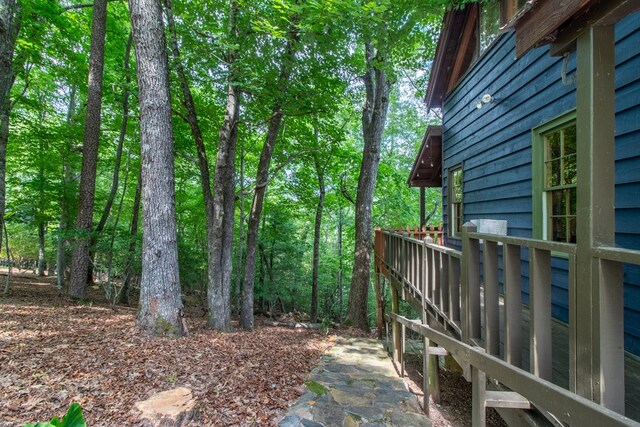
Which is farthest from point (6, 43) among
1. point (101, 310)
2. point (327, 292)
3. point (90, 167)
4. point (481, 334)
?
point (327, 292)

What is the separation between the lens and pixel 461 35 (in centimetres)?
700

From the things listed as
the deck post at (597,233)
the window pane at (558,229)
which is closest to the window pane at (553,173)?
the window pane at (558,229)

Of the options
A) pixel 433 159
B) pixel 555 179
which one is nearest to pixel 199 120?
pixel 433 159

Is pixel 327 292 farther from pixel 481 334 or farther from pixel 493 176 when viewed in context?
pixel 481 334

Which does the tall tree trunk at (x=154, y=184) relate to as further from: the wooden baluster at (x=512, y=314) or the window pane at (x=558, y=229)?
the window pane at (x=558, y=229)

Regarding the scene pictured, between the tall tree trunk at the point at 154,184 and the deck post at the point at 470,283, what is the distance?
401cm

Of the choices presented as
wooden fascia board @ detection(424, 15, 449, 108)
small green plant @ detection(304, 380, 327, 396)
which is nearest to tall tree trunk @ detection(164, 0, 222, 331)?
small green plant @ detection(304, 380, 327, 396)

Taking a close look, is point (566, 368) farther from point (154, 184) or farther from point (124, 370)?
point (154, 184)

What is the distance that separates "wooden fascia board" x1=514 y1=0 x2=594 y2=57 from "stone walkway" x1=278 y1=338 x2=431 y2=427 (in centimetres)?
330

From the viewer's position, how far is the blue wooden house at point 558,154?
1425 mm

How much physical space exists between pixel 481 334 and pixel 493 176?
3.60m

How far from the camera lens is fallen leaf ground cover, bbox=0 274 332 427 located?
2670 mm

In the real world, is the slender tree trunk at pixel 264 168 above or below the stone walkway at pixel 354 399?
above

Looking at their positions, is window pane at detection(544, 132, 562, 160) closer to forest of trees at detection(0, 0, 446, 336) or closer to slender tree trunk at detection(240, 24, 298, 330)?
forest of trees at detection(0, 0, 446, 336)
